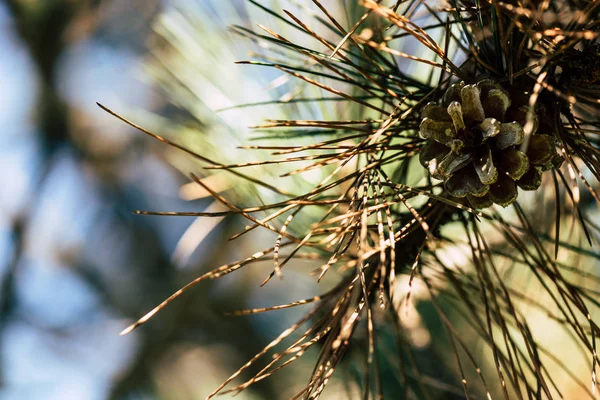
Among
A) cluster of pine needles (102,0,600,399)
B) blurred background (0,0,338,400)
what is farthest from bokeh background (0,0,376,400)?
cluster of pine needles (102,0,600,399)

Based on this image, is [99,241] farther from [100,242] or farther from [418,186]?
[418,186]

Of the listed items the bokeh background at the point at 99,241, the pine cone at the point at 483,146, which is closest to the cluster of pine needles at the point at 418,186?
the pine cone at the point at 483,146

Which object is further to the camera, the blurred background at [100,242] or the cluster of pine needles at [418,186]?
the blurred background at [100,242]

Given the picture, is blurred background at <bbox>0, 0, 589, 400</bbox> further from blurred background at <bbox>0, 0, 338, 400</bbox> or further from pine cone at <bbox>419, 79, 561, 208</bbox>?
pine cone at <bbox>419, 79, 561, 208</bbox>

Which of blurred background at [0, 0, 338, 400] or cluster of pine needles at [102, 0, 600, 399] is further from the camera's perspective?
blurred background at [0, 0, 338, 400]

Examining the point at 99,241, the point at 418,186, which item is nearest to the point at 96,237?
the point at 99,241

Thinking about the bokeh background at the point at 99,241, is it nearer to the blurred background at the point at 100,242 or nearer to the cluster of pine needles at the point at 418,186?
the blurred background at the point at 100,242

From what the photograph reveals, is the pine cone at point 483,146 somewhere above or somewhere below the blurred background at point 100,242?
below
